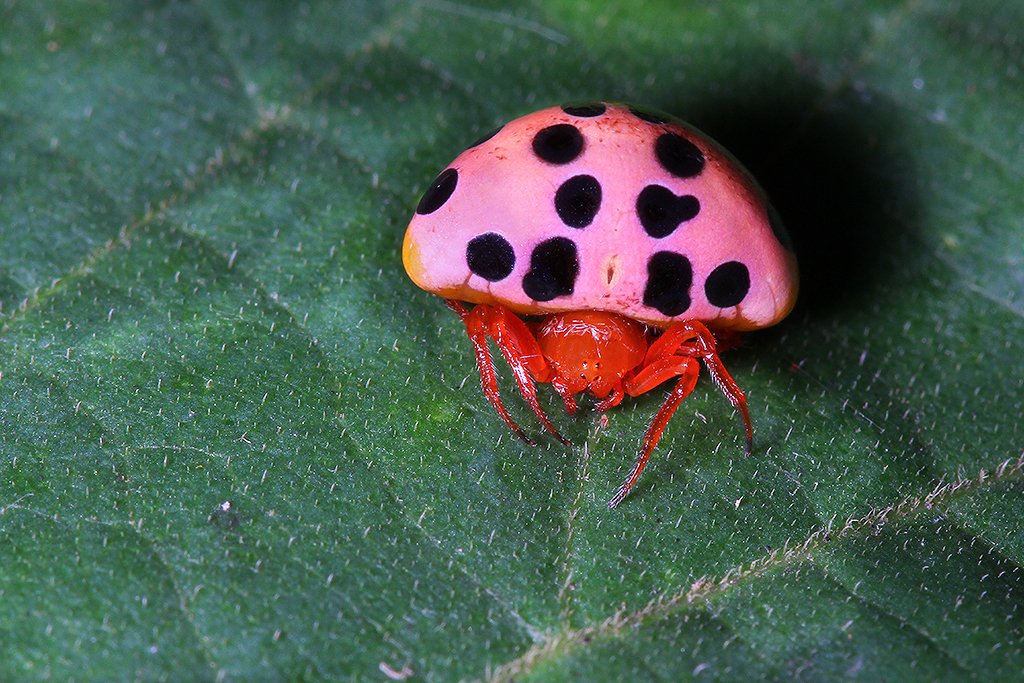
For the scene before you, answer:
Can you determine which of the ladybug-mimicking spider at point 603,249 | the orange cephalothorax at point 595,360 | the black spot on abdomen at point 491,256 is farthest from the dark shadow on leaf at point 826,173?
the black spot on abdomen at point 491,256

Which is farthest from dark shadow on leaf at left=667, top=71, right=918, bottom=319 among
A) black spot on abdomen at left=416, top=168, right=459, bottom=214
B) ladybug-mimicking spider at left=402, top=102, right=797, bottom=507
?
black spot on abdomen at left=416, top=168, right=459, bottom=214

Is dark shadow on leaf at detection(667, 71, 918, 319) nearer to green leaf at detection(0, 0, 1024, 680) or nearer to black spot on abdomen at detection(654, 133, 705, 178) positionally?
green leaf at detection(0, 0, 1024, 680)

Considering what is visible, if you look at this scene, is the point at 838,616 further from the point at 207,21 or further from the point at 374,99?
the point at 207,21

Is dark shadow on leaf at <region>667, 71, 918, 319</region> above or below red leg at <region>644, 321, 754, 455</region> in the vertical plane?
above

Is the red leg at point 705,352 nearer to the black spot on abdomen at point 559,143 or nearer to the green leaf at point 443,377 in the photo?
the green leaf at point 443,377

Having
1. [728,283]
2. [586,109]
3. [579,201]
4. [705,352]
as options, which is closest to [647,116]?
[586,109]

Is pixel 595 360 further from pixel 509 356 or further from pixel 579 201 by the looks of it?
pixel 579 201
